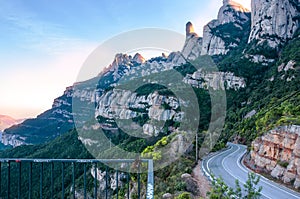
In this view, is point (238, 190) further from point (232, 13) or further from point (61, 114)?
point (61, 114)

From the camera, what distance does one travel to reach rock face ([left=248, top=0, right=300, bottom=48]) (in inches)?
2805

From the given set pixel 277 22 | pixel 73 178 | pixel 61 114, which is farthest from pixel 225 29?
pixel 73 178

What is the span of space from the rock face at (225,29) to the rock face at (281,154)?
85646mm

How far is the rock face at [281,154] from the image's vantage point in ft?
41.3

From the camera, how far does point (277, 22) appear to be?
2867 inches

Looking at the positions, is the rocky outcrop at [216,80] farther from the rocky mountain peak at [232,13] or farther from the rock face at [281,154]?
the rocky mountain peak at [232,13]

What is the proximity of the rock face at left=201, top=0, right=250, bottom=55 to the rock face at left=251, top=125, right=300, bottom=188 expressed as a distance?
85.6 m

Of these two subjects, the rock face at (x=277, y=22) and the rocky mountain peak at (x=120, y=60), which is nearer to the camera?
the rock face at (x=277, y=22)

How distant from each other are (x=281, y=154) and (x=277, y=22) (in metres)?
69.1

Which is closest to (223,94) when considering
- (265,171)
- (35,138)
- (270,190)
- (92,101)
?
(265,171)

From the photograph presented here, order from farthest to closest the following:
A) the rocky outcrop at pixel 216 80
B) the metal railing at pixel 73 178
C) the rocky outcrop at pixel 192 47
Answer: the rocky outcrop at pixel 192 47 → the rocky outcrop at pixel 216 80 → the metal railing at pixel 73 178

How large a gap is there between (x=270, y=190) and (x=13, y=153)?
79.2m

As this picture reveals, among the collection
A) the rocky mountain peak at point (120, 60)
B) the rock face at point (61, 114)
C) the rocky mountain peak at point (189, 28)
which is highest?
the rocky mountain peak at point (189, 28)

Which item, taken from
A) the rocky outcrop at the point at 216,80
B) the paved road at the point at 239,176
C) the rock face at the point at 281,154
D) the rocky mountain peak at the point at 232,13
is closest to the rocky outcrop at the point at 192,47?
the rocky mountain peak at the point at 232,13
